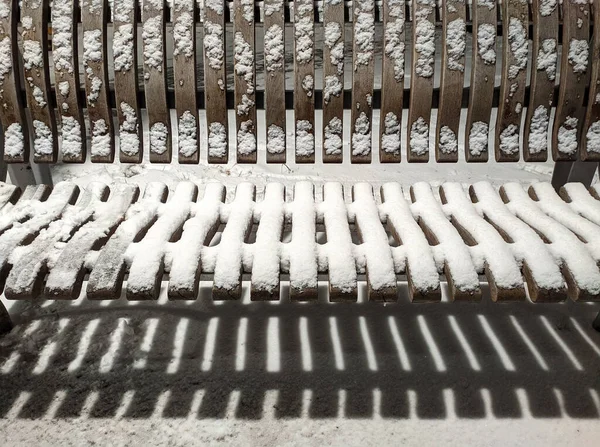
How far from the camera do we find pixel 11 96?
1800 mm

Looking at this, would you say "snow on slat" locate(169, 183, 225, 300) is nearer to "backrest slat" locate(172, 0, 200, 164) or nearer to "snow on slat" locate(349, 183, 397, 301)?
"backrest slat" locate(172, 0, 200, 164)

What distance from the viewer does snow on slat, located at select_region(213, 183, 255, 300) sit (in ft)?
4.23

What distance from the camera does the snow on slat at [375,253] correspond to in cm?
128

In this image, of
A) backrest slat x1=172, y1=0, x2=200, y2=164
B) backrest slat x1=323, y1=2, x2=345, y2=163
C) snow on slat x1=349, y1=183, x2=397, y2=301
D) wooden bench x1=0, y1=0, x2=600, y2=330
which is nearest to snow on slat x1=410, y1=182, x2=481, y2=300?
wooden bench x1=0, y1=0, x2=600, y2=330

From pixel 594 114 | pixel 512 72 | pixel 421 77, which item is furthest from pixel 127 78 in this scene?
pixel 594 114

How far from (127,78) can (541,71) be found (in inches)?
52.0

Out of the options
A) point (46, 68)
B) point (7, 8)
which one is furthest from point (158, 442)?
point (7, 8)

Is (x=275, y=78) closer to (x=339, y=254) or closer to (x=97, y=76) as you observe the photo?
(x=97, y=76)

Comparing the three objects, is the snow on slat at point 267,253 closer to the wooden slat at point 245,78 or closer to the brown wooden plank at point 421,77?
the wooden slat at point 245,78

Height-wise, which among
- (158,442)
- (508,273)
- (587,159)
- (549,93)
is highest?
(549,93)

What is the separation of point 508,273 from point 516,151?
2.33 ft

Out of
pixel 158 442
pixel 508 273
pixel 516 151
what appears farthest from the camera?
pixel 516 151

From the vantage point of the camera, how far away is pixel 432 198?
1.75 m

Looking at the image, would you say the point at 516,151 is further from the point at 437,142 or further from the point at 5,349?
the point at 5,349
